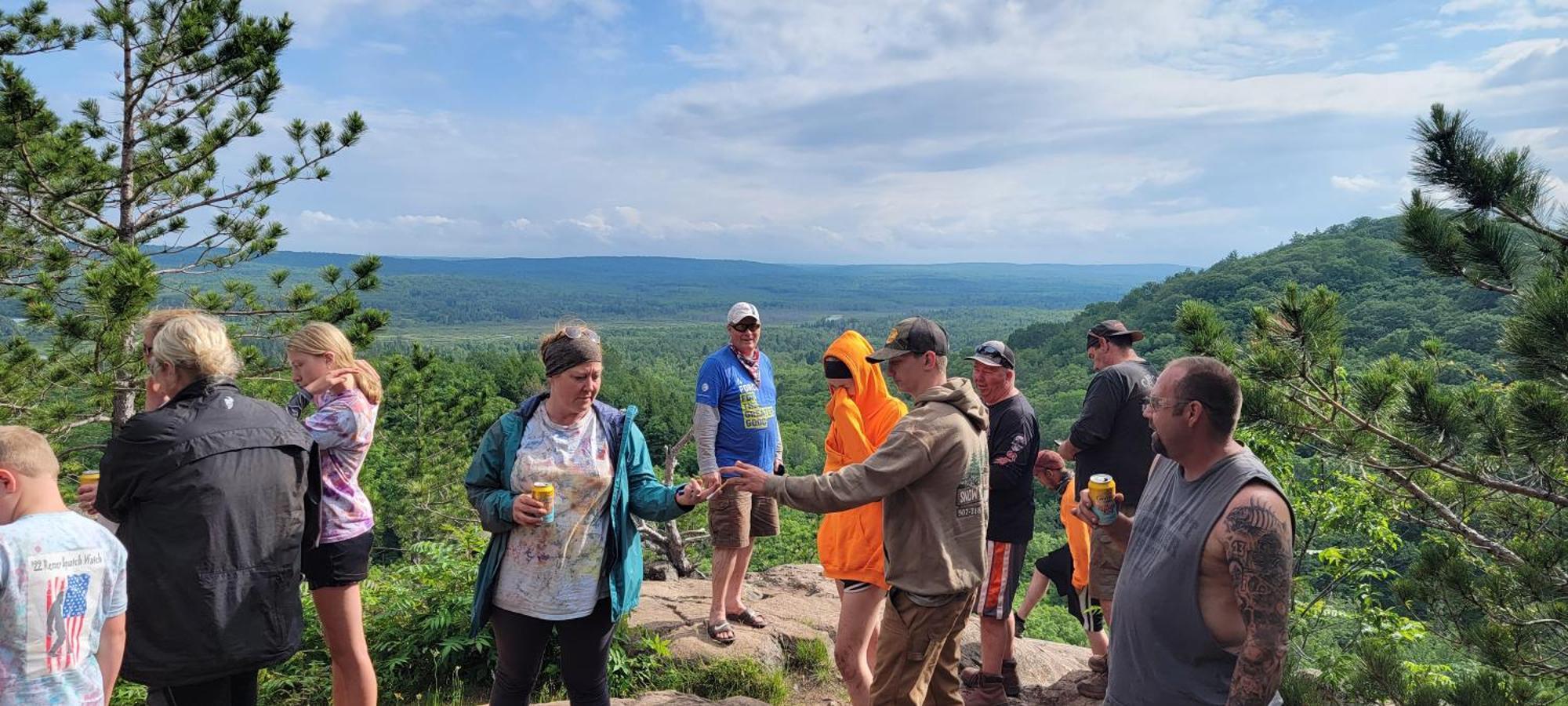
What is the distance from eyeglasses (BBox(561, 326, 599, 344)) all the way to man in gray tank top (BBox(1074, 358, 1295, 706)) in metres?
1.82

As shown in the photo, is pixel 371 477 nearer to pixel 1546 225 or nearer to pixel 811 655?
pixel 811 655

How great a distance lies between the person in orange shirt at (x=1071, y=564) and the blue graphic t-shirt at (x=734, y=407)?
55.8 inches

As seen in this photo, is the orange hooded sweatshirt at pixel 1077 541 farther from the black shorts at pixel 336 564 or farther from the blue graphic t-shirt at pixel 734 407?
the black shorts at pixel 336 564

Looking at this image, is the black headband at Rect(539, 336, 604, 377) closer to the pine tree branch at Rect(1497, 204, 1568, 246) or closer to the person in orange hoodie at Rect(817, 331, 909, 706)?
the person in orange hoodie at Rect(817, 331, 909, 706)

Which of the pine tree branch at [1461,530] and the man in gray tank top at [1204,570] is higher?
the man in gray tank top at [1204,570]

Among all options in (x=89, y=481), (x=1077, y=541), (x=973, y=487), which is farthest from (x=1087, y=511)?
(x=89, y=481)

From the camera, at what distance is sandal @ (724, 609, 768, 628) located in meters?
5.02

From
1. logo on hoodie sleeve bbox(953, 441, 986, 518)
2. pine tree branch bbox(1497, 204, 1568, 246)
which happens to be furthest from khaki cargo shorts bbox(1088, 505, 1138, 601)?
pine tree branch bbox(1497, 204, 1568, 246)

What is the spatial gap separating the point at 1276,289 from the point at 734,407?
25136 millimetres

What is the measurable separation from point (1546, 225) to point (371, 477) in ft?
101

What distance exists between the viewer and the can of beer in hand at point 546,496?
279 cm

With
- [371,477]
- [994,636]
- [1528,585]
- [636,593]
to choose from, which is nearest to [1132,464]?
[994,636]

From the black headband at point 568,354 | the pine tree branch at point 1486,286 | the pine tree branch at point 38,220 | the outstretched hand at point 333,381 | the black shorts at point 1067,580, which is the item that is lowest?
the black shorts at point 1067,580

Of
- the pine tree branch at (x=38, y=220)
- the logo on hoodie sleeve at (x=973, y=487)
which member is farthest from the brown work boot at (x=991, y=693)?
the pine tree branch at (x=38, y=220)
